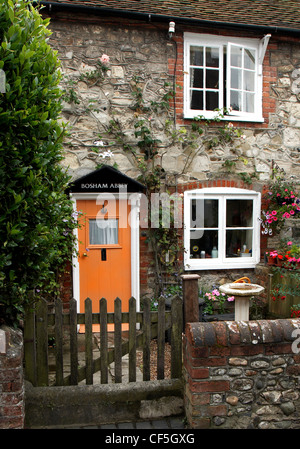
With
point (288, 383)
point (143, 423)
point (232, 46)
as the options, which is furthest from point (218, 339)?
point (232, 46)

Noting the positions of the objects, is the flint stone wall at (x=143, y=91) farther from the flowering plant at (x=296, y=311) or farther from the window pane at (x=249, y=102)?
the flowering plant at (x=296, y=311)

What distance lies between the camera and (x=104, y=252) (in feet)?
20.7

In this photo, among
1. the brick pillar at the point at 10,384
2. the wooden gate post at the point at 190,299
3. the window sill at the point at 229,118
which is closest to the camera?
A: the brick pillar at the point at 10,384

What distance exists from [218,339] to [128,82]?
4.85 m

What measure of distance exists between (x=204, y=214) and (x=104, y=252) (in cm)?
201

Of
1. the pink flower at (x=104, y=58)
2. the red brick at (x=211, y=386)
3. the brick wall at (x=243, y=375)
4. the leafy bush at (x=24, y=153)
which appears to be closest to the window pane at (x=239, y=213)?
the pink flower at (x=104, y=58)

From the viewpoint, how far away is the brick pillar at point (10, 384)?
9.43ft

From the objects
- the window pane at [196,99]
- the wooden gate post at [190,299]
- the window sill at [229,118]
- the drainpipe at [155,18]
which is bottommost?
the wooden gate post at [190,299]

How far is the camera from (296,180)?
23.2 ft

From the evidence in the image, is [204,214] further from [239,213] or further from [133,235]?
[133,235]

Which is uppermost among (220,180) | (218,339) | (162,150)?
(162,150)

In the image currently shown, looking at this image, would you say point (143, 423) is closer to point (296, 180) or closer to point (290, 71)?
point (296, 180)

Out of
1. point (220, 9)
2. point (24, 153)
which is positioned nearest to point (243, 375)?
point (24, 153)

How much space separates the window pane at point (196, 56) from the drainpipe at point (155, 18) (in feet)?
1.38
